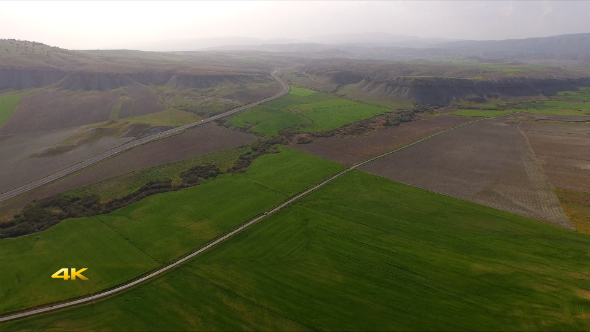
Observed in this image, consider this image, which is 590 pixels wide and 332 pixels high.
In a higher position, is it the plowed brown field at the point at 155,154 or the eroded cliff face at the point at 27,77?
the eroded cliff face at the point at 27,77

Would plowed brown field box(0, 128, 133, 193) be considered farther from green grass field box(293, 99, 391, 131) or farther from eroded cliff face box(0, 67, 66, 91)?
eroded cliff face box(0, 67, 66, 91)

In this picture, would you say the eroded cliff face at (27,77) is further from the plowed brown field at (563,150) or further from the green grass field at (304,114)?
the plowed brown field at (563,150)

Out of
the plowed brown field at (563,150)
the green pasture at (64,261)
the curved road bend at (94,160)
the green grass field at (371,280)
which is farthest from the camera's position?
A: the plowed brown field at (563,150)

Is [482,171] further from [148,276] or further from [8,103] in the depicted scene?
[8,103]

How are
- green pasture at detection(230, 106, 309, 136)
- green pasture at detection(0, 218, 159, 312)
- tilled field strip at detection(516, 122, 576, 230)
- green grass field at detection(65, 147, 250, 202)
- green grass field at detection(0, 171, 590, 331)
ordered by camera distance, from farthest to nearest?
green pasture at detection(230, 106, 309, 136)
green grass field at detection(65, 147, 250, 202)
tilled field strip at detection(516, 122, 576, 230)
green pasture at detection(0, 218, 159, 312)
green grass field at detection(0, 171, 590, 331)

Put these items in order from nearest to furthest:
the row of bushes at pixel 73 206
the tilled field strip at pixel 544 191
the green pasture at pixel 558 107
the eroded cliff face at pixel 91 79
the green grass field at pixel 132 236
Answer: the green grass field at pixel 132 236 < the row of bushes at pixel 73 206 < the tilled field strip at pixel 544 191 < the green pasture at pixel 558 107 < the eroded cliff face at pixel 91 79

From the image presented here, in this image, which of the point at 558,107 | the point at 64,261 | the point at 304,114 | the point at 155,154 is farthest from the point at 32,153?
the point at 558,107

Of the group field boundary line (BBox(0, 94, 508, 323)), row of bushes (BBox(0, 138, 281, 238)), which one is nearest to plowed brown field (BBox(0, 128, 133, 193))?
row of bushes (BBox(0, 138, 281, 238))

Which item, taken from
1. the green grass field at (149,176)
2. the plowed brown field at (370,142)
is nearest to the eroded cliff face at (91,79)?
the green grass field at (149,176)

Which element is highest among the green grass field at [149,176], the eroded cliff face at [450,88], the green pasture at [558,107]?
the eroded cliff face at [450,88]
